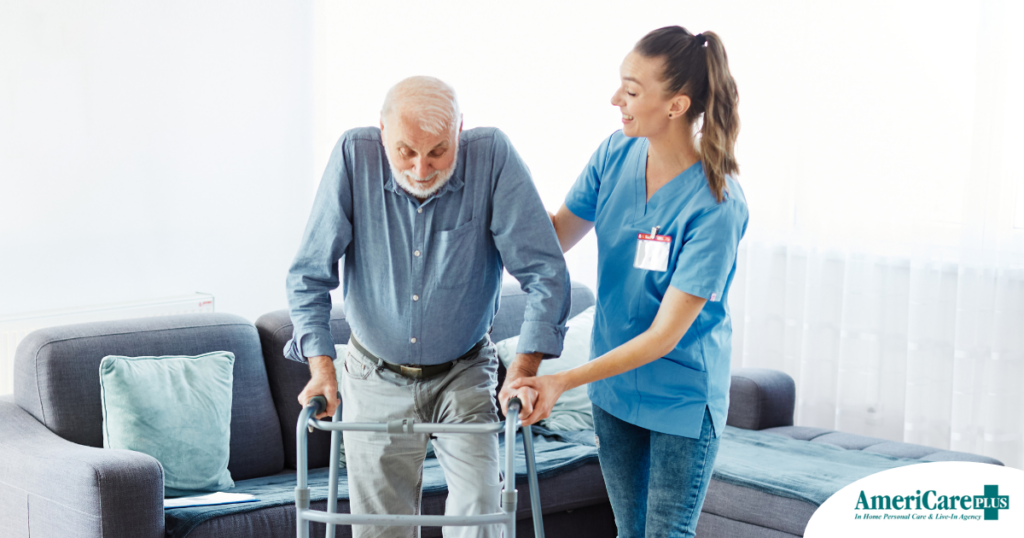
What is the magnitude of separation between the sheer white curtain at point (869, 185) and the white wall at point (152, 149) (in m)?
1.32

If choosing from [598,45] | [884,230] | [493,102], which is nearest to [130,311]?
[493,102]

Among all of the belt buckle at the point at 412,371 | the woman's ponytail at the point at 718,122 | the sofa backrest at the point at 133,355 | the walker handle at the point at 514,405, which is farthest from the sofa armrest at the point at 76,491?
the woman's ponytail at the point at 718,122

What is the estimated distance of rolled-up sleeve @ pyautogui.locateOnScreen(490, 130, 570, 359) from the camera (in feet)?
6.10

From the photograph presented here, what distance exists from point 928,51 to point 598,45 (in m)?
1.51

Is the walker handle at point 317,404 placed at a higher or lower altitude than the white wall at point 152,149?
lower

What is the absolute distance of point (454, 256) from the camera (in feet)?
6.07

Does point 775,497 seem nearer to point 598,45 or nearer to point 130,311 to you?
point 598,45

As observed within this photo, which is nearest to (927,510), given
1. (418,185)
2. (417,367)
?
(417,367)

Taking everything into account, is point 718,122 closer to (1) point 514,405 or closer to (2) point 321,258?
(1) point 514,405

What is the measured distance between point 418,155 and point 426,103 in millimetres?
96

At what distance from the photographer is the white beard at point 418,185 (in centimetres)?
182

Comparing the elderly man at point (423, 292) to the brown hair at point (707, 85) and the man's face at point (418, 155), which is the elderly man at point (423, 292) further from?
the brown hair at point (707, 85)

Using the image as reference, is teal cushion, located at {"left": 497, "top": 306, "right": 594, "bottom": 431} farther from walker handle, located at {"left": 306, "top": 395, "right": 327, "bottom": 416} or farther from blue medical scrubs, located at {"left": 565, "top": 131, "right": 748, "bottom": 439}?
walker handle, located at {"left": 306, "top": 395, "right": 327, "bottom": 416}

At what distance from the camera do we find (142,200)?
4.12 metres
